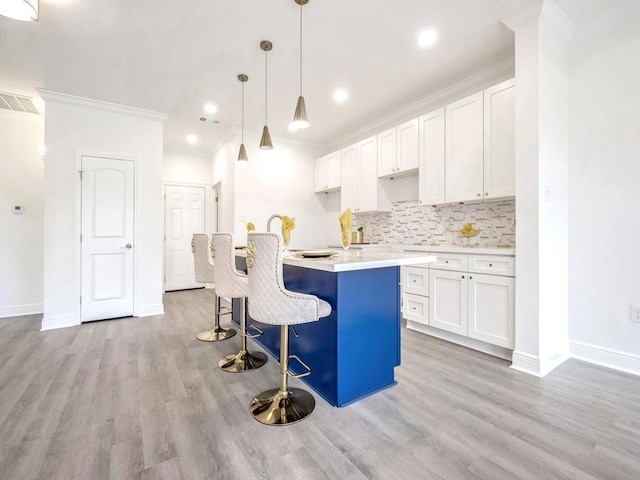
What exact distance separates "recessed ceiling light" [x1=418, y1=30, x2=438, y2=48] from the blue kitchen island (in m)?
2.02

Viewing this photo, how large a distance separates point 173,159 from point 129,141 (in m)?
2.14

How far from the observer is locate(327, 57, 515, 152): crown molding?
10.1 ft

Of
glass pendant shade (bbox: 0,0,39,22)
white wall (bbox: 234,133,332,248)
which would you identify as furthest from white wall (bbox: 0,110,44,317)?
glass pendant shade (bbox: 0,0,39,22)

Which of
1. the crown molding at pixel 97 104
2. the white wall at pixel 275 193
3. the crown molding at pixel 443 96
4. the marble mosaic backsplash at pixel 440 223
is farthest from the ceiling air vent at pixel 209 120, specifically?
the marble mosaic backsplash at pixel 440 223

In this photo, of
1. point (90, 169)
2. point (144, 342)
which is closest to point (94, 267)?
point (90, 169)

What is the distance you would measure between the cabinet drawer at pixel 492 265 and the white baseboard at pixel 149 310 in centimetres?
399

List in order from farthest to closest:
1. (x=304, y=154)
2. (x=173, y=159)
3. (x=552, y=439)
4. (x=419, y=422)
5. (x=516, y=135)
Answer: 1. (x=173, y=159)
2. (x=304, y=154)
3. (x=516, y=135)
4. (x=419, y=422)
5. (x=552, y=439)

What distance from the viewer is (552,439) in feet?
5.12

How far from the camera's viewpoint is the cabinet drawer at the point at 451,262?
2859 millimetres

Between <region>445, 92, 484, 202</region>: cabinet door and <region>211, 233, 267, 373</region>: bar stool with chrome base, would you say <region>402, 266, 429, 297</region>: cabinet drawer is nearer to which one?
<region>445, 92, 484, 202</region>: cabinet door

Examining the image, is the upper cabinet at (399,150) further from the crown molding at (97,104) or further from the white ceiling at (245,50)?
the crown molding at (97,104)

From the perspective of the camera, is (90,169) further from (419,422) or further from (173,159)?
(419,422)

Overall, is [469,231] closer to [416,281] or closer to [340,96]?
[416,281]

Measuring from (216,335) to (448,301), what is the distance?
2455mm
